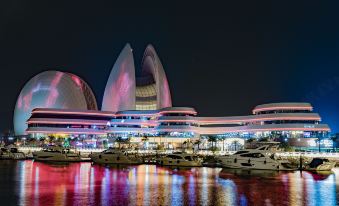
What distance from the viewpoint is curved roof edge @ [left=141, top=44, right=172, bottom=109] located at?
445 feet

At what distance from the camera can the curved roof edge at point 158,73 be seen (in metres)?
136

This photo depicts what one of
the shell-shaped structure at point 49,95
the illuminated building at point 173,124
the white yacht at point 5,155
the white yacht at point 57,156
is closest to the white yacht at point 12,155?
the white yacht at point 5,155

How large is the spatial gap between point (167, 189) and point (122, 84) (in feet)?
323

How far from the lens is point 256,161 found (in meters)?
56.9

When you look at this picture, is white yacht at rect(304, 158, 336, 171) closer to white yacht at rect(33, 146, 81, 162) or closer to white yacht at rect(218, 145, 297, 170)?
white yacht at rect(218, 145, 297, 170)

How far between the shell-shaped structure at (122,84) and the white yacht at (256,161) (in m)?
78.4

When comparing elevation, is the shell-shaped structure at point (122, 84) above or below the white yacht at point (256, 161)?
above

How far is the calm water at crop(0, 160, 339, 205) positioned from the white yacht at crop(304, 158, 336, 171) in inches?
215

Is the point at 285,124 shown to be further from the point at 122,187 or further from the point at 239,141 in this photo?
the point at 122,187

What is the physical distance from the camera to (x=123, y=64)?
439 ft

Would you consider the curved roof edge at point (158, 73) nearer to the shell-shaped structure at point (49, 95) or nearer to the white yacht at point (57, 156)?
the shell-shaped structure at point (49, 95)

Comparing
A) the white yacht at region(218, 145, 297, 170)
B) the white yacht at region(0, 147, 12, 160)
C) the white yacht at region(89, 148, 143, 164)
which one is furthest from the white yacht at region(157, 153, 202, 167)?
the white yacht at region(0, 147, 12, 160)

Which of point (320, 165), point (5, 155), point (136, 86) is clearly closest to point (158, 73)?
point (136, 86)

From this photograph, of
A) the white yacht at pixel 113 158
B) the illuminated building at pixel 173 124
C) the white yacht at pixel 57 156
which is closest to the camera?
the white yacht at pixel 113 158
